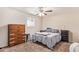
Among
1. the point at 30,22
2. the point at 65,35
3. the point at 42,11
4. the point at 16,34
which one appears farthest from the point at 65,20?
the point at 16,34

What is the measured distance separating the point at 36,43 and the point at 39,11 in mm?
529

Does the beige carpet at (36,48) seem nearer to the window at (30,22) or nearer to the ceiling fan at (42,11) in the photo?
the window at (30,22)

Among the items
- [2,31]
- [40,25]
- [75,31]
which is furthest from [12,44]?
[75,31]

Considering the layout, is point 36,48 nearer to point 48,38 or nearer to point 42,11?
point 48,38

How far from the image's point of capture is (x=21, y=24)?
4.96 ft

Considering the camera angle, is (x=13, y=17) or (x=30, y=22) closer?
(x=13, y=17)

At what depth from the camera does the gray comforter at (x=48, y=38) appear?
1526 mm

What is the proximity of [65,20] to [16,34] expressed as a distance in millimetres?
826

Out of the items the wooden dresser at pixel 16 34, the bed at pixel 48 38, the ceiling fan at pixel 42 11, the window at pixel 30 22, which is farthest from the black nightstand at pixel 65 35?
the wooden dresser at pixel 16 34

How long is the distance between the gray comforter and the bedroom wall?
140 millimetres

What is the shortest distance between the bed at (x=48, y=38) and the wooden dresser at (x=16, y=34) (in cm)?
20

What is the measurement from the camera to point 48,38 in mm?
1523

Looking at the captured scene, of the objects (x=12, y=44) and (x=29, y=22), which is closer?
(x=12, y=44)
